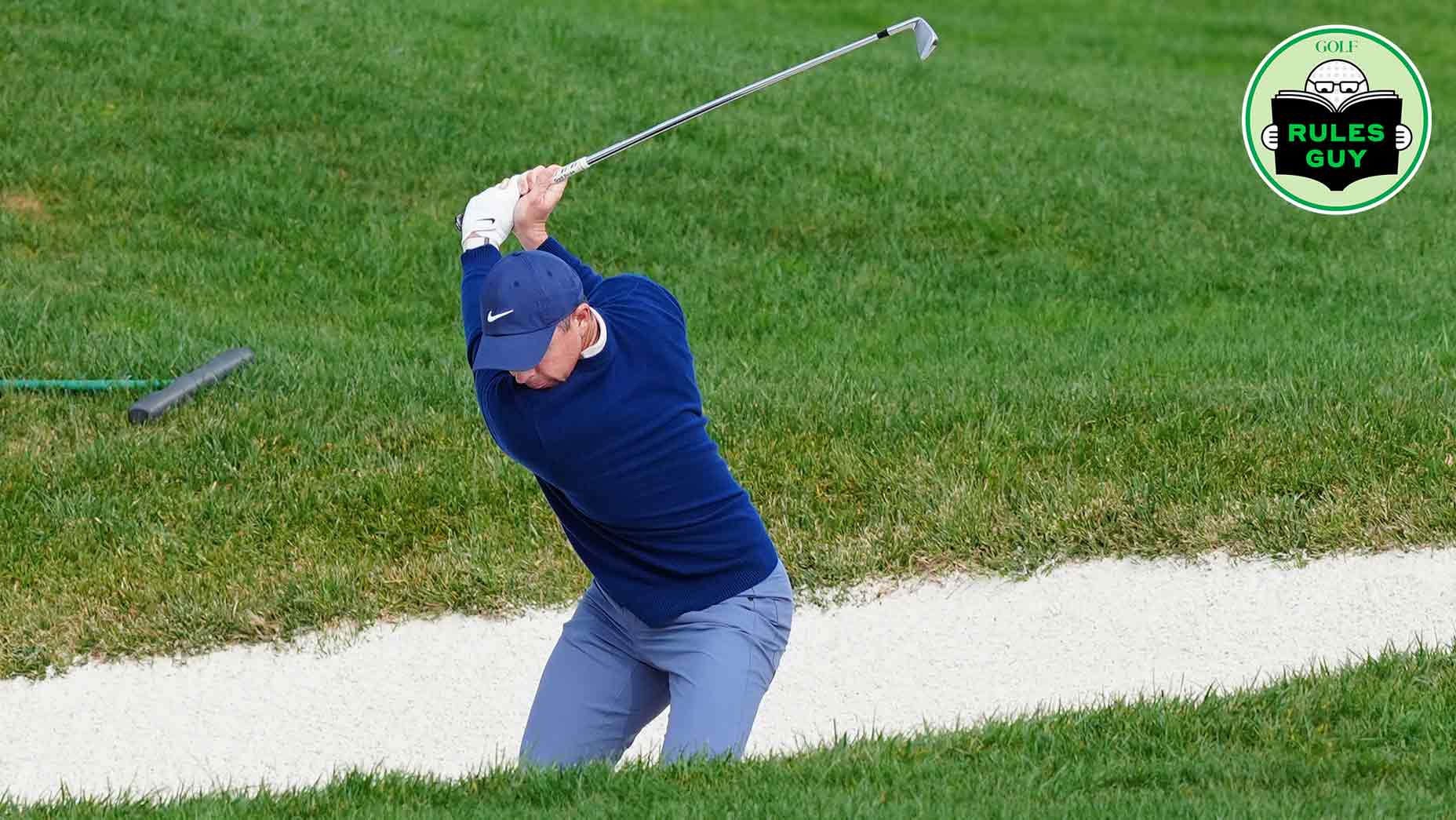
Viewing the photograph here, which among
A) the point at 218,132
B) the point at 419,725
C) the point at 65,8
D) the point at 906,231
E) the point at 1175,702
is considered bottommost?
the point at 419,725

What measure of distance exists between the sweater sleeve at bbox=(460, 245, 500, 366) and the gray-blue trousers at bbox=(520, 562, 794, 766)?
98cm

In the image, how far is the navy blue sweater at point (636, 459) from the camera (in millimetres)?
5008

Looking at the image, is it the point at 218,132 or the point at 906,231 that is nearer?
the point at 906,231

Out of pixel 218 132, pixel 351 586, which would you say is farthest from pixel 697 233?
pixel 351 586

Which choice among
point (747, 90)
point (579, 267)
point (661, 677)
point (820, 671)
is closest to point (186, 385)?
point (820, 671)

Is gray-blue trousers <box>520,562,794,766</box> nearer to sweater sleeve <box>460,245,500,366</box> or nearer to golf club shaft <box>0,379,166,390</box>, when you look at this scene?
sweater sleeve <box>460,245,500,366</box>

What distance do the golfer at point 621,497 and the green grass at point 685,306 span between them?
243 centimetres

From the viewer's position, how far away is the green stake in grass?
9406 mm

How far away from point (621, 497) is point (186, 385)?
5309mm

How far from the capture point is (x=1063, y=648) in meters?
7.77

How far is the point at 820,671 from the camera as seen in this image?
25.2 feet

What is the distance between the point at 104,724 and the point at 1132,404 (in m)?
5.70

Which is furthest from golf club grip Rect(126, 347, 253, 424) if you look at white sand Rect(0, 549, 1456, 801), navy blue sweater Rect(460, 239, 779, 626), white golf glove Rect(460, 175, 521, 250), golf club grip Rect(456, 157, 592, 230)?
navy blue sweater Rect(460, 239, 779, 626)

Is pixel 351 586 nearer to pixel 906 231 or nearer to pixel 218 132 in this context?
pixel 906 231
